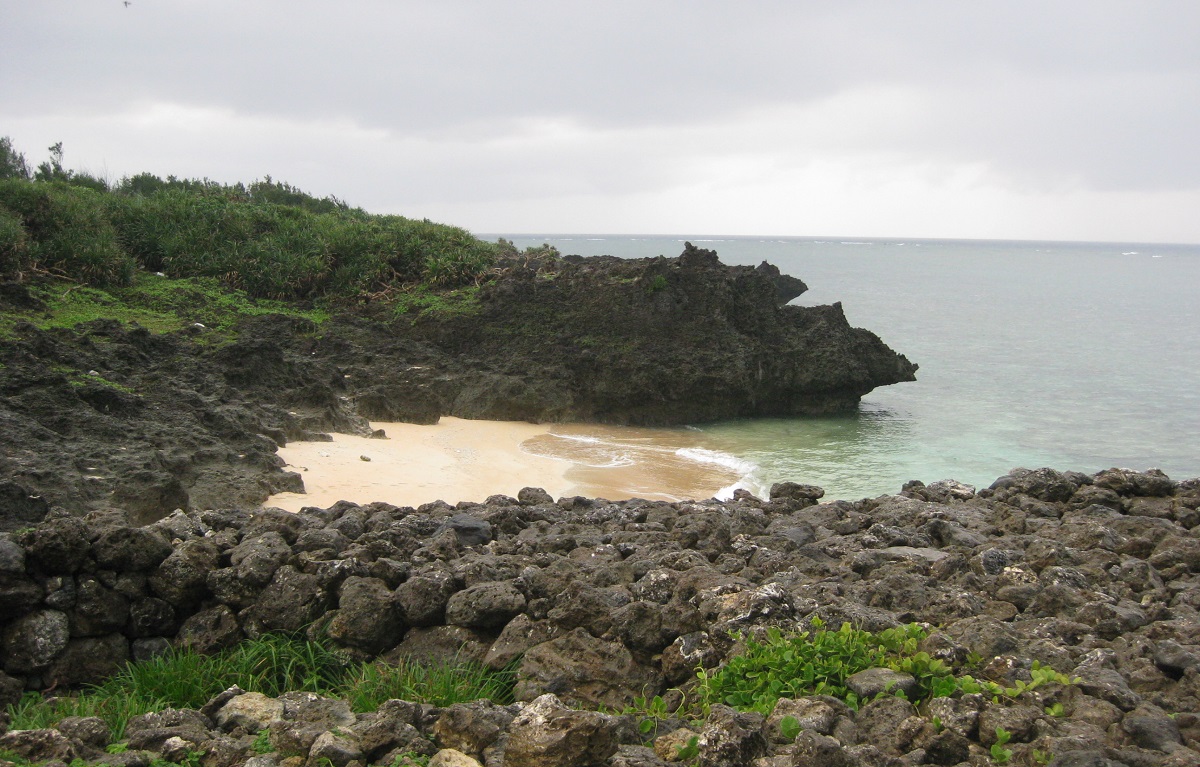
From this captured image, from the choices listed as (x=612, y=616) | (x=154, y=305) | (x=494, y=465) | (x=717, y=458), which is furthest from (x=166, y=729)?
(x=154, y=305)

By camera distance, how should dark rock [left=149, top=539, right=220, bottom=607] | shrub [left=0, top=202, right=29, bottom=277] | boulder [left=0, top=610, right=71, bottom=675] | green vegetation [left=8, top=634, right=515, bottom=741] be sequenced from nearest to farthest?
green vegetation [left=8, top=634, right=515, bottom=741] → boulder [left=0, top=610, right=71, bottom=675] → dark rock [left=149, top=539, right=220, bottom=607] → shrub [left=0, top=202, right=29, bottom=277]

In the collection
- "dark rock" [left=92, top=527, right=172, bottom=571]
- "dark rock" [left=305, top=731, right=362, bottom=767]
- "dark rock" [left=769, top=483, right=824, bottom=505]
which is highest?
"dark rock" [left=92, top=527, right=172, bottom=571]

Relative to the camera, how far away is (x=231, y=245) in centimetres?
2131

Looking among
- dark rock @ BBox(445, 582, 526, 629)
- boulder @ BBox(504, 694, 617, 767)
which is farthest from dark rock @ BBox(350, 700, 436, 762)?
dark rock @ BBox(445, 582, 526, 629)

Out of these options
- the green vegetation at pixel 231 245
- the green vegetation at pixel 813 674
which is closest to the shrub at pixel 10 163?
the green vegetation at pixel 231 245

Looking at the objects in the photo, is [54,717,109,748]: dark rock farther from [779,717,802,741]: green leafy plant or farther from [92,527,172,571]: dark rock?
[779,717,802,741]: green leafy plant

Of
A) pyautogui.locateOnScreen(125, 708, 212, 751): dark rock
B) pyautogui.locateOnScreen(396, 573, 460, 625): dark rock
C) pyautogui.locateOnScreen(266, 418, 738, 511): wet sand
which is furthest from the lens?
pyautogui.locateOnScreen(266, 418, 738, 511): wet sand

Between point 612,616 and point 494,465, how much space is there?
943 cm

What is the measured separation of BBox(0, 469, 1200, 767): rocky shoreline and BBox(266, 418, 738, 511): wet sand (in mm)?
3262

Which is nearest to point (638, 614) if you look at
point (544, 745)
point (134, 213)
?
point (544, 745)

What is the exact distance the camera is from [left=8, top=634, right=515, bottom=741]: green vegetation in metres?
5.28

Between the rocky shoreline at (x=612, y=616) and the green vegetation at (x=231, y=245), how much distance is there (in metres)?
12.2

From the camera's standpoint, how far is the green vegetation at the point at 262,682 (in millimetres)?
5277

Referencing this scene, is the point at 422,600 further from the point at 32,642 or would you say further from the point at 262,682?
the point at 32,642
